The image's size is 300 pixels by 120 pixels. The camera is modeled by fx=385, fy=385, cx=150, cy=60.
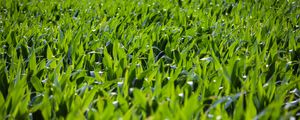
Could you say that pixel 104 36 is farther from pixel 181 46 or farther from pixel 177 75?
pixel 177 75

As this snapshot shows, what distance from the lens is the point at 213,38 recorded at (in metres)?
2.76

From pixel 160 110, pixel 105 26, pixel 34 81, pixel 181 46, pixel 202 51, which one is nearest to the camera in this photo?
pixel 160 110

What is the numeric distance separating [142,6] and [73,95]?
105 inches

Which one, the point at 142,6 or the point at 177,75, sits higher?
the point at 142,6

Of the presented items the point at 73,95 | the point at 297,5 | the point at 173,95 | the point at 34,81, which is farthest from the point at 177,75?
the point at 297,5

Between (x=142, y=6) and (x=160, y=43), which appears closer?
(x=160, y=43)

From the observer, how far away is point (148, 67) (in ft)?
7.30

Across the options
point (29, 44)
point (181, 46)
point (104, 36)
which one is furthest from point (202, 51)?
point (29, 44)

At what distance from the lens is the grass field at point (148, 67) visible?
1.57 meters

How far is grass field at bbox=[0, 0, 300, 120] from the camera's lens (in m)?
1.57

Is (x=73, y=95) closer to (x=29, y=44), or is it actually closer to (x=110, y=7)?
(x=29, y=44)

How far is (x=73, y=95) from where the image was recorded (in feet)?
5.59

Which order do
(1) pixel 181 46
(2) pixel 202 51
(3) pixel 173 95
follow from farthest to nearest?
(1) pixel 181 46 < (2) pixel 202 51 < (3) pixel 173 95

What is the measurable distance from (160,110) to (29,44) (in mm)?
1820
